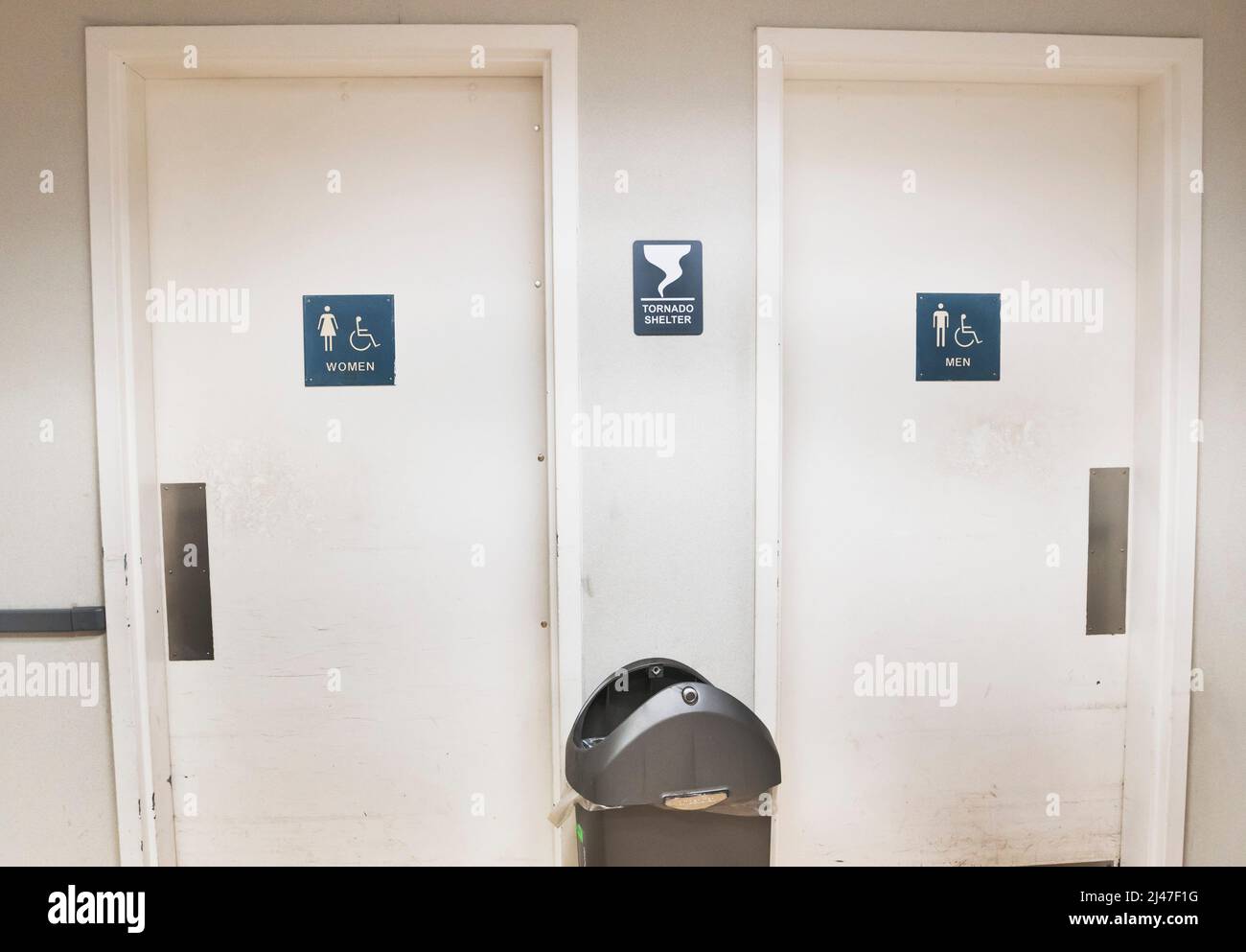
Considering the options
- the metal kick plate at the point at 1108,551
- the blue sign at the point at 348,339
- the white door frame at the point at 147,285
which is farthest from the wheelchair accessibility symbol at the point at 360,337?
the metal kick plate at the point at 1108,551

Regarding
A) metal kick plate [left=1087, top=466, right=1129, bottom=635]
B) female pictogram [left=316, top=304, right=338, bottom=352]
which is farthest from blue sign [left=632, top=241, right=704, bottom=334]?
metal kick plate [left=1087, top=466, right=1129, bottom=635]

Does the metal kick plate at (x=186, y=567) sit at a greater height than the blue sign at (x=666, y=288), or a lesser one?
lesser

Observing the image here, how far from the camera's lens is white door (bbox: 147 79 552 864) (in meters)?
1.65

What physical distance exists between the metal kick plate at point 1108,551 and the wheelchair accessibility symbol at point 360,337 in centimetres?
202

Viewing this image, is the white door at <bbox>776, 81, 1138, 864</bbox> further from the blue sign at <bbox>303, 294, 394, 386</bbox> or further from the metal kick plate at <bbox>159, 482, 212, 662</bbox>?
the metal kick plate at <bbox>159, 482, 212, 662</bbox>

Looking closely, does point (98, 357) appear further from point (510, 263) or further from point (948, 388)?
point (948, 388)

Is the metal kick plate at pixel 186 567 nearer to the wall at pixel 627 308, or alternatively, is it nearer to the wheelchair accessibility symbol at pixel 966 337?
the wall at pixel 627 308

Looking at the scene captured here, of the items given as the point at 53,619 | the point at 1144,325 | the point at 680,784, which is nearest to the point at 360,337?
the point at 53,619

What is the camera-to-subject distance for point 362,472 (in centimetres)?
171

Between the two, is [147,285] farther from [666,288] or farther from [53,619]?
[666,288]

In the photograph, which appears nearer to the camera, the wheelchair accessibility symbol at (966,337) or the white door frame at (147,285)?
the white door frame at (147,285)

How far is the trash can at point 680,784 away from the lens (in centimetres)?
119

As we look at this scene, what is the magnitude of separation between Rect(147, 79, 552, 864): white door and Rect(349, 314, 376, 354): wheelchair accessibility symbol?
0.08m
